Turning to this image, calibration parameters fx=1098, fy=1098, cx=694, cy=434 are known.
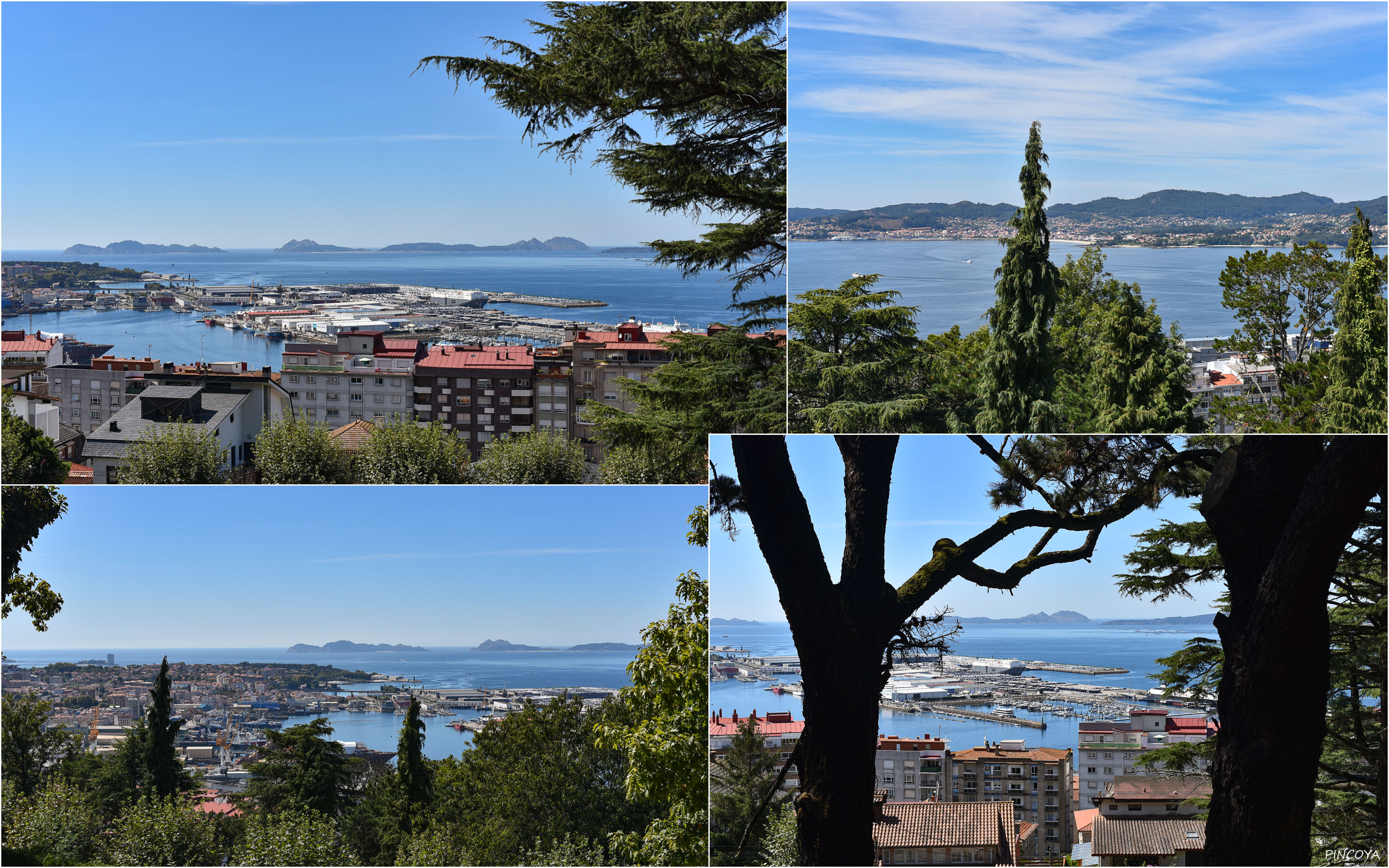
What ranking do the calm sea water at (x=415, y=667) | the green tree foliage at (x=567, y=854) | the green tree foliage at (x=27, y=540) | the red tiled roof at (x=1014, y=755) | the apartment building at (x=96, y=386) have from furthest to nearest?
1. the apartment building at (x=96, y=386)
2. the calm sea water at (x=415, y=667)
3. the green tree foliage at (x=27, y=540)
4. the green tree foliage at (x=567, y=854)
5. the red tiled roof at (x=1014, y=755)

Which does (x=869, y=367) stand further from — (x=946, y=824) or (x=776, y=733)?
(x=946, y=824)

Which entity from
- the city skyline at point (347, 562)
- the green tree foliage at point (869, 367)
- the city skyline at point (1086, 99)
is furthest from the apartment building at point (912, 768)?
the city skyline at point (1086, 99)

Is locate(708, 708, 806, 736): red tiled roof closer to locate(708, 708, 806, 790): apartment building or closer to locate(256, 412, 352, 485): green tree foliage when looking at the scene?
locate(708, 708, 806, 790): apartment building

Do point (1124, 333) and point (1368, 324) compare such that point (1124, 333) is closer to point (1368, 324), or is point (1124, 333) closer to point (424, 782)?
point (1368, 324)

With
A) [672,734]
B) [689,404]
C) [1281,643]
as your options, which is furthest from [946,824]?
[689,404]

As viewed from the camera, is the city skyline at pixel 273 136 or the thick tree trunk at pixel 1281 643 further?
the city skyline at pixel 273 136

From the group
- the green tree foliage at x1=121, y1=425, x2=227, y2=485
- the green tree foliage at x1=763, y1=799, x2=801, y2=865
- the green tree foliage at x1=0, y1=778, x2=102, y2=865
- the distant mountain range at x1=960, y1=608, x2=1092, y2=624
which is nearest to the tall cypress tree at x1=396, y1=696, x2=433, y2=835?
the green tree foliage at x1=0, y1=778, x2=102, y2=865

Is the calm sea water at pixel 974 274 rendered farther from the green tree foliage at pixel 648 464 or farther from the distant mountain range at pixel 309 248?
the distant mountain range at pixel 309 248

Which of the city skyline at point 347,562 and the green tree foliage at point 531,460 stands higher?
the green tree foliage at point 531,460
